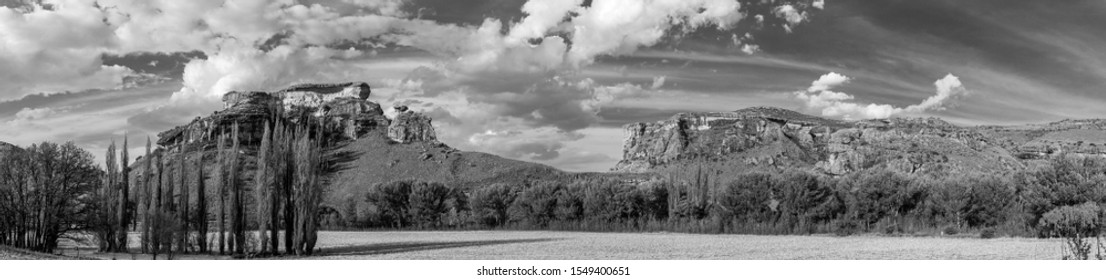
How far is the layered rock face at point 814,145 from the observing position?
226ft

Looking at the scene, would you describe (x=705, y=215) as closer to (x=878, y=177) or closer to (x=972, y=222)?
(x=878, y=177)

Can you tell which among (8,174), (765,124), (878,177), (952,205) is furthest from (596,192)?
(765,124)

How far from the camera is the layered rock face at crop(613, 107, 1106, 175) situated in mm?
68775

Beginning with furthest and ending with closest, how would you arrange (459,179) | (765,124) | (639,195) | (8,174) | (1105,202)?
Answer: (765,124)
(459,179)
(639,195)
(1105,202)
(8,174)

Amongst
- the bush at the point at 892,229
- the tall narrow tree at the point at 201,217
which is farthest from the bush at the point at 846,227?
the tall narrow tree at the point at 201,217

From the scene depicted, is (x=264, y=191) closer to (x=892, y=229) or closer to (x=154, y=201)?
(x=154, y=201)

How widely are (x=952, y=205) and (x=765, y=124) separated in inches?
2086

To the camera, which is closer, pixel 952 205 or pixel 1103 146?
pixel 1103 146

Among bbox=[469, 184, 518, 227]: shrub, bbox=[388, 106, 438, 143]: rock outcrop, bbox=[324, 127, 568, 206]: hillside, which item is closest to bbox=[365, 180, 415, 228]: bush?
bbox=[469, 184, 518, 227]: shrub

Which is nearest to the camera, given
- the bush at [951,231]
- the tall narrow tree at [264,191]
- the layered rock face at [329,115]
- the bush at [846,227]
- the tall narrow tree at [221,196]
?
the tall narrow tree at [264,191]

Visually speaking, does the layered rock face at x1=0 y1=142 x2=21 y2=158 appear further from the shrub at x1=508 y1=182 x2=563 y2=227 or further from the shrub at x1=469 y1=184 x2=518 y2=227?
the shrub at x1=469 y1=184 x2=518 y2=227

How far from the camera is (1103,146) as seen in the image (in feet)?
90.3

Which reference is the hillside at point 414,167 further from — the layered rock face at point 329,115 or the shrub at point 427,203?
Result: the shrub at point 427,203

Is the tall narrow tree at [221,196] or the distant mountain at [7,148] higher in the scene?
the distant mountain at [7,148]
